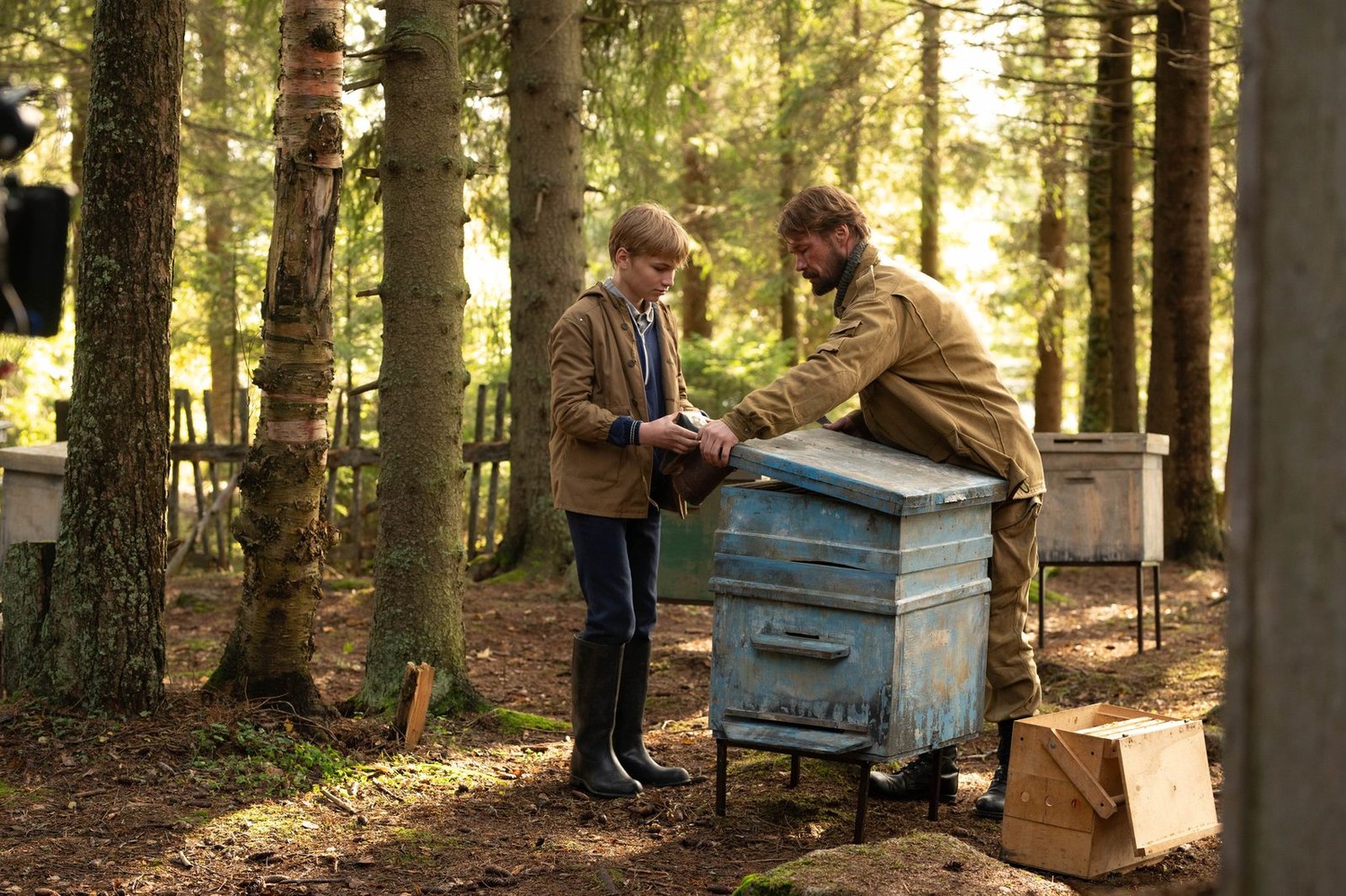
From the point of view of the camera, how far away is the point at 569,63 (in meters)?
9.57

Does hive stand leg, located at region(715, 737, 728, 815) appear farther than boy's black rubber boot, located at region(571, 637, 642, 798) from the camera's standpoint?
No

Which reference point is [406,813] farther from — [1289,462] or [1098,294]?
[1098,294]

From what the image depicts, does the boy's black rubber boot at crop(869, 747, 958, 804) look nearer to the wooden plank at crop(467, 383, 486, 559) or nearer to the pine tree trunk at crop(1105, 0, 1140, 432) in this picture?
the wooden plank at crop(467, 383, 486, 559)

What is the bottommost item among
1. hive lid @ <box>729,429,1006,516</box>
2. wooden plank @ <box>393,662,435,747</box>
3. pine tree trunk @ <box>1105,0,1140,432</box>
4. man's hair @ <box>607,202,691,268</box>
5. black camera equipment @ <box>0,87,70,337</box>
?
wooden plank @ <box>393,662,435,747</box>

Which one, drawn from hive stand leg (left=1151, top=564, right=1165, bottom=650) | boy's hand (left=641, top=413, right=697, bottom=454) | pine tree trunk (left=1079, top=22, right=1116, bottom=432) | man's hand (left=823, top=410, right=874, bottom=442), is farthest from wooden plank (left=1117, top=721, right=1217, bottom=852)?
pine tree trunk (left=1079, top=22, right=1116, bottom=432)

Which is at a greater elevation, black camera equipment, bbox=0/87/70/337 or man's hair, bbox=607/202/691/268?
man's hair, bbox=607/202/691/268

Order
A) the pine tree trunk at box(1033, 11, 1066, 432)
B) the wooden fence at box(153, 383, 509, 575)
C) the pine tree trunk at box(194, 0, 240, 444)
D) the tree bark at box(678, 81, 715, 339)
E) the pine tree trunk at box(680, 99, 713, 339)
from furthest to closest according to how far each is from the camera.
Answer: the pine tree trunk at box(680, 99, 713, 339) < the tree bark at box(678, 81, 715, 339) < the pine tree trunk at box(1033, 11, 1066, 432) < the pine tree trunk at box(194, 0, 240, 444) < the wooden fence at box(153, 383, 509, 575)

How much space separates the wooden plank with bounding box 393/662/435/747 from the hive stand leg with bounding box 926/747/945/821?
204 cm

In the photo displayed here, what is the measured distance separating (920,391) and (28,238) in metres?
2.89

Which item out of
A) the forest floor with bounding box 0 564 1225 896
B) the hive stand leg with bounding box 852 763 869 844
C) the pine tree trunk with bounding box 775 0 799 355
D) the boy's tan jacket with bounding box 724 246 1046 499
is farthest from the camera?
the pine tree trunk with bounding box 775 0 799 355

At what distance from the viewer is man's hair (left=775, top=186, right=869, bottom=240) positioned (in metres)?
4.58

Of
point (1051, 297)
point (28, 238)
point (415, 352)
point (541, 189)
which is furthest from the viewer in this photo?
point (1051, 297)

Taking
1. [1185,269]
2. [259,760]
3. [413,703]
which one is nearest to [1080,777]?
[413,703]

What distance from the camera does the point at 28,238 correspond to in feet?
8.92
